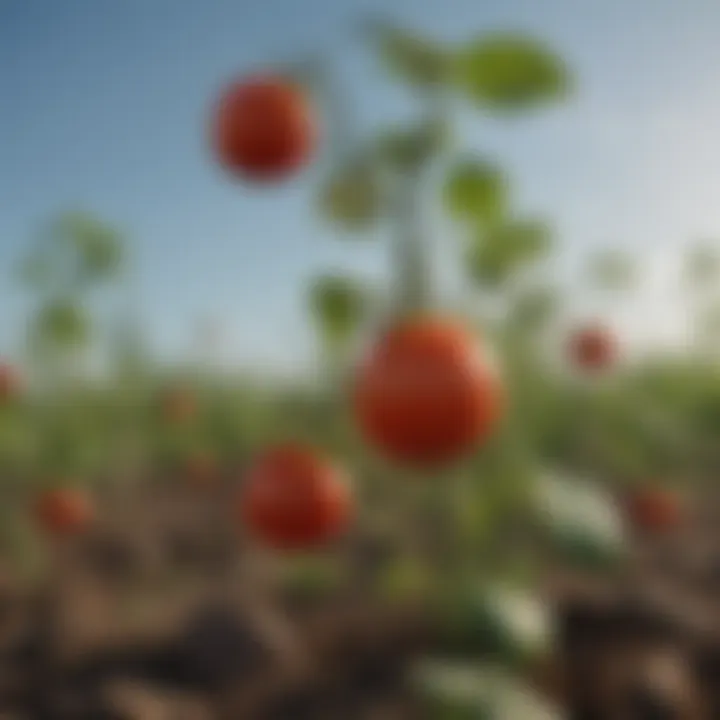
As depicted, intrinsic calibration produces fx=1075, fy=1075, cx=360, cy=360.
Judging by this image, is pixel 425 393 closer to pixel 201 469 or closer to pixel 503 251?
pixel 503 251

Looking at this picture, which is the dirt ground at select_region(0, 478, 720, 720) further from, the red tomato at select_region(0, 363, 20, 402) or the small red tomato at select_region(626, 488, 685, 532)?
the red tomato at select_region(0, 363, 20, 402)

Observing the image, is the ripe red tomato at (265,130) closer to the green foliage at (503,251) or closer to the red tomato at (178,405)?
the green foliage at (503,251)

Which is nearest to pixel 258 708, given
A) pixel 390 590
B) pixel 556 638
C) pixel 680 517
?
pixel 390 590

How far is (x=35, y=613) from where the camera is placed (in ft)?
5.45

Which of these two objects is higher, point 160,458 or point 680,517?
point 680,517

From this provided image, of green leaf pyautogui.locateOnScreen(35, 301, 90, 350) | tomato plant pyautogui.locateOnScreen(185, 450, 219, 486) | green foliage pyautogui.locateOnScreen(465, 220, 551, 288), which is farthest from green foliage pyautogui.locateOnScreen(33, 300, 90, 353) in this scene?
green foliage pyautogui.locateOnScreen(465, 220, 551, 288)

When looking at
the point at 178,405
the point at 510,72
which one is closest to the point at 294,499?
the point at 510,72

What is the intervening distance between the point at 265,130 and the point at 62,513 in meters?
0.96

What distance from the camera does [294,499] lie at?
122 cm

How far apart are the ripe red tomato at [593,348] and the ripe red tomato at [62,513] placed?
0.90 metres

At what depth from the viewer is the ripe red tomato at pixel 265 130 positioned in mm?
1117

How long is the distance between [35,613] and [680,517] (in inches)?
46.7

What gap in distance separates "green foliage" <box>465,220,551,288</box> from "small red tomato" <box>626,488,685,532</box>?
2.72 ft

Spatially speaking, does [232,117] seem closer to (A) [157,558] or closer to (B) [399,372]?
(B) [399,372]
